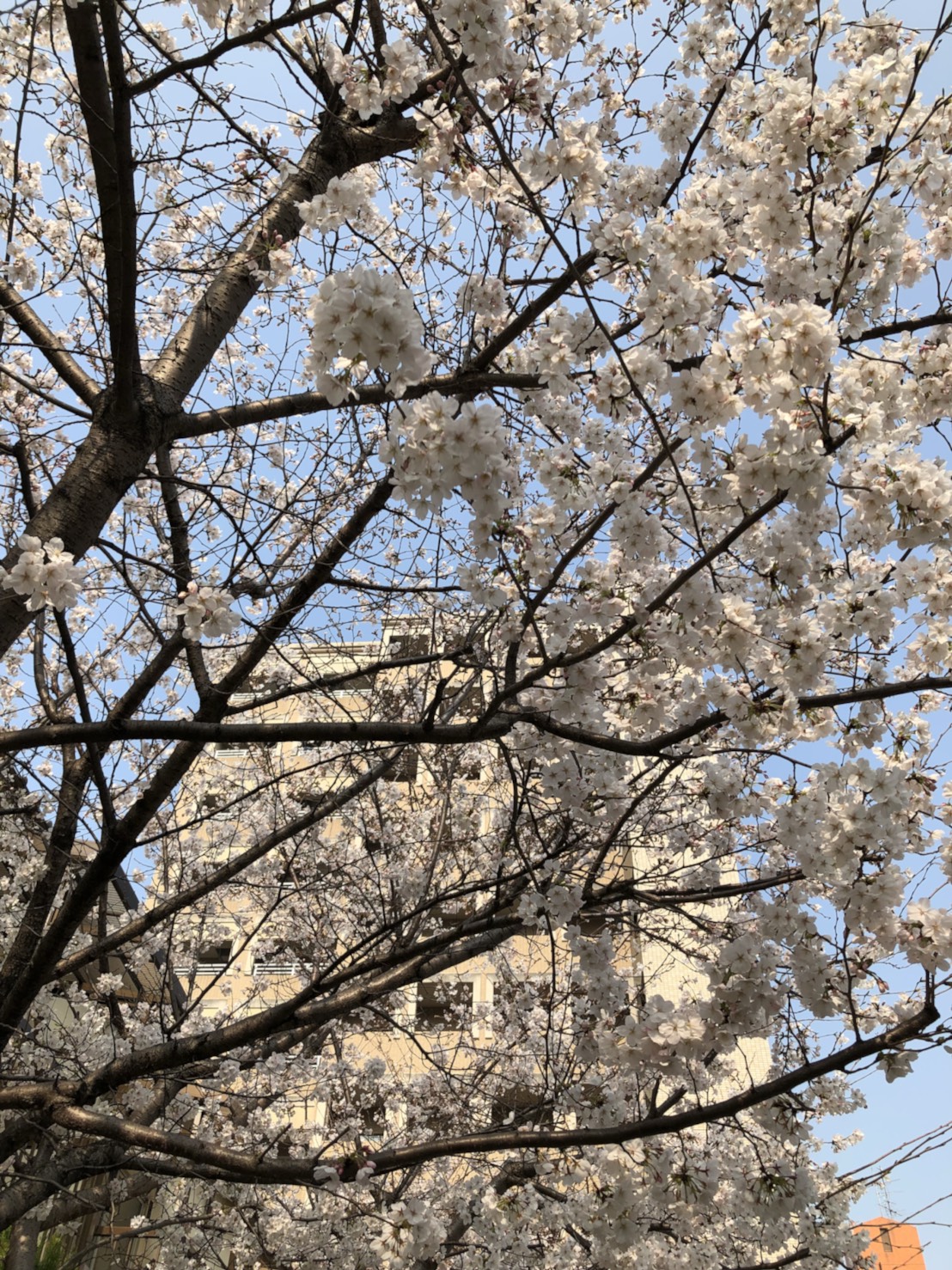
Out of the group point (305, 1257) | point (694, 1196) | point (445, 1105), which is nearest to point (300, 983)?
point (445, 1105)

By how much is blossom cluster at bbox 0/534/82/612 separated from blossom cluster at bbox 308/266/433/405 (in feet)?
4.30

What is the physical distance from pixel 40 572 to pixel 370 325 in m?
1.52

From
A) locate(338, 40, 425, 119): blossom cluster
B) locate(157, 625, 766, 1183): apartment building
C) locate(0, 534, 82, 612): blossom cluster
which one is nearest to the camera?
locate(0, 534, 82, 612): blossom cluster

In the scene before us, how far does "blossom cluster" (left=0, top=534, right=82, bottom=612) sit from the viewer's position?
270 cm

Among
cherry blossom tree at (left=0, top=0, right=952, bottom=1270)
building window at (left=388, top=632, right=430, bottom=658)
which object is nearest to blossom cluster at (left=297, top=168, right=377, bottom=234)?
cherry blossom tree at (left=0, top=0, right=952, bottom=1270)

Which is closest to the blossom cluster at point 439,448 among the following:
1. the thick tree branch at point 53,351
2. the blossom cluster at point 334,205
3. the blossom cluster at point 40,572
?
the blossom cluster at point 40,572

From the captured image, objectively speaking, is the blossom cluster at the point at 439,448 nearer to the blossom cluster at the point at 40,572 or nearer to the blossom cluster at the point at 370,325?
the blossom cluster at the point at 370,325

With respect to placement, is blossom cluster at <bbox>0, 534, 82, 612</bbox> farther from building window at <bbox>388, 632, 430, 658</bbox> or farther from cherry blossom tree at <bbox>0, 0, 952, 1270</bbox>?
building window at <bbox>388, 632, 430, 658</bbox>

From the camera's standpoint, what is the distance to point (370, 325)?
1.77 m

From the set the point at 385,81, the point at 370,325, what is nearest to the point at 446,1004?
the point at 385,81

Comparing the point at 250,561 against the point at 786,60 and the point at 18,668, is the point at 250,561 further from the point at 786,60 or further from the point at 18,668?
the point at 18,668

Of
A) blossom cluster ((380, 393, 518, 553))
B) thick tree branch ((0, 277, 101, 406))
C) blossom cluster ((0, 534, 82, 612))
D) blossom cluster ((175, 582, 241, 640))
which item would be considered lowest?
blossom cluster ((380, 393, 518, 553))

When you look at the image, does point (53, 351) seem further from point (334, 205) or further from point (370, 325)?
point (370, 325)

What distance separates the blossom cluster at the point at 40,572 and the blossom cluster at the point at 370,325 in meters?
1.31
